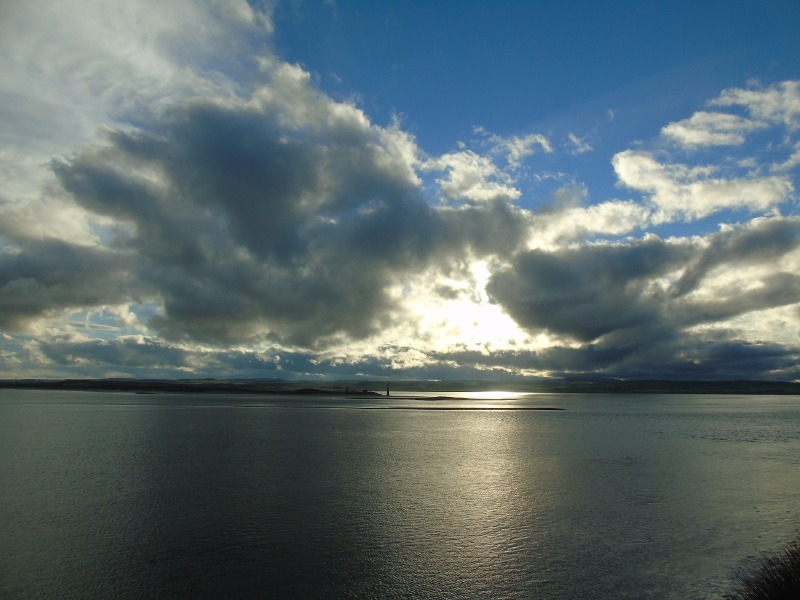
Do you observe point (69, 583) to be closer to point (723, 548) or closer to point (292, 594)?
point (292, 594)

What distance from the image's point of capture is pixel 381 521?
2148 cm

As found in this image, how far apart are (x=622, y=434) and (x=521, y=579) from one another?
5024 cm

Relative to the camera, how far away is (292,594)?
14.2m

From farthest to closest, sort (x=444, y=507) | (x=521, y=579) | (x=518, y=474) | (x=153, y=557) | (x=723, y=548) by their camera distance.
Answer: (x=518, y=474), (x=444, y=507), (x=723, y=548), (x=153, y=557), (x=521, y=579)

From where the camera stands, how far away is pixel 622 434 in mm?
60594

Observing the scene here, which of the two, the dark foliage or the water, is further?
the water

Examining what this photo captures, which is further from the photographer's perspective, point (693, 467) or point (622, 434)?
point (622, 434)

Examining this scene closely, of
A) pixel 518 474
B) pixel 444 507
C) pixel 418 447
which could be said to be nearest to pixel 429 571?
pixel 444 507

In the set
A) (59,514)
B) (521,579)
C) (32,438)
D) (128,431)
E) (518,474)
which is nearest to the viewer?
(521,579)

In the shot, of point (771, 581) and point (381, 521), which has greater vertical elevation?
point (771, 581)

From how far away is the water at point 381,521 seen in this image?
1523 cm

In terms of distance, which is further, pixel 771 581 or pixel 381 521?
pixel 381 521

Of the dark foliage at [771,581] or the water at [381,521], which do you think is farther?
the water at [381,521]

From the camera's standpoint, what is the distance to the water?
1523 cm
